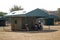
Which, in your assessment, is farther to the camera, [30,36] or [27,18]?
[27,18]

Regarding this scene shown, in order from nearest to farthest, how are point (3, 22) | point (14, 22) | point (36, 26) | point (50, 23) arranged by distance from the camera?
point (36, 26)
point (14, 22)
point (3, 22)
point (50, 23)

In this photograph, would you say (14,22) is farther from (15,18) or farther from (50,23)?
(50,23)

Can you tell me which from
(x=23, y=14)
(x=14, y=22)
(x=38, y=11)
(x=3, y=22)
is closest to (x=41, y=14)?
(x=38, y=11)

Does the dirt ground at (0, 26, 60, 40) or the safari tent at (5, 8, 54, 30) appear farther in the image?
the safari tent at (5, 8, 54, 30)

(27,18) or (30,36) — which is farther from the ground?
(27,18)

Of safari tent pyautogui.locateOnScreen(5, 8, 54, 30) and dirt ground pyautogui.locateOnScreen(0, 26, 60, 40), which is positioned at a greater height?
safari tent pyautogui.locateOnScreen(5, 8, 54, 30)

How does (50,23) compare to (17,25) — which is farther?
(50,23)

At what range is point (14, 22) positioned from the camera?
35656 millimetres

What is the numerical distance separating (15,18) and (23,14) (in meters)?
2.53

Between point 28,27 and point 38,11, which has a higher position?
point 38,11

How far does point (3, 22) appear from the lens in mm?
58688

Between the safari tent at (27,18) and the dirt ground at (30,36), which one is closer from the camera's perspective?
the dirt ground at (30,36)

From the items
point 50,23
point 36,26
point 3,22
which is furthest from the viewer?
point 50,23

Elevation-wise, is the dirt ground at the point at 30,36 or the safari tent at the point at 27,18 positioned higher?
the safari tent at the point at 27,18
